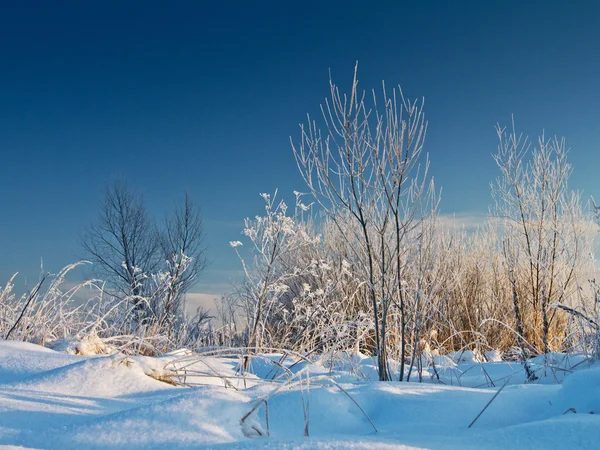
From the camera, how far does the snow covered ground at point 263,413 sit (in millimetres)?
1183

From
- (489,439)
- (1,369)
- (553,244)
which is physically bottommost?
(489,439)

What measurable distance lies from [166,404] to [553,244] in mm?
6885

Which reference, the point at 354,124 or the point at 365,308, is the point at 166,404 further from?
the point at 365,308

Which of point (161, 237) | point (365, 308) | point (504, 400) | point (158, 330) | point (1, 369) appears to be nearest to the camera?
point (504, 400)

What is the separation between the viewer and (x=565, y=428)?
1.25 m

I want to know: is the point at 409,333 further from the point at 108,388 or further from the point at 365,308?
the point at 108,388

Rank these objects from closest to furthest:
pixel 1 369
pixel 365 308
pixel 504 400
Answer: pixel 504 400 → pixel 1 369 → pixel 365 308

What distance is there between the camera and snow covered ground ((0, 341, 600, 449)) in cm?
118

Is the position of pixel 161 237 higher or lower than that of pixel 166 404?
higher

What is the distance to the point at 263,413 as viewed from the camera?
156cm

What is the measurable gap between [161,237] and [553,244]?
35.3 feet

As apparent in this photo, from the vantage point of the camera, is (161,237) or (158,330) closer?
(158,330)

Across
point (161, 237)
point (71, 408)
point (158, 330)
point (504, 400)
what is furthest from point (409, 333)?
point (161, 237)

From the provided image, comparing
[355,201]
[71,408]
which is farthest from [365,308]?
[71,408]
